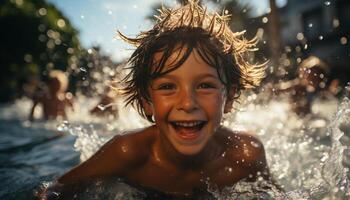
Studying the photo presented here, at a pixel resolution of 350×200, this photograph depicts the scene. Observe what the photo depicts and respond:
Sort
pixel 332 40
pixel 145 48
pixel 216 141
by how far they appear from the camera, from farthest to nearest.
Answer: pixel 332 40, pixel 216 141, pixel 145 48

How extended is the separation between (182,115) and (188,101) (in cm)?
11

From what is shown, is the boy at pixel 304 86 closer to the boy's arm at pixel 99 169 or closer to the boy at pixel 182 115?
the boy at pixel 182 115

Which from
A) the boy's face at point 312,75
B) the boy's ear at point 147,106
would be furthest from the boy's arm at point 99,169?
the boy's face at point 312,75

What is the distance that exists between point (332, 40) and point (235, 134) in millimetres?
23053

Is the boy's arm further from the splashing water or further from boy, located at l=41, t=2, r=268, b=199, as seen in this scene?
the splashing water

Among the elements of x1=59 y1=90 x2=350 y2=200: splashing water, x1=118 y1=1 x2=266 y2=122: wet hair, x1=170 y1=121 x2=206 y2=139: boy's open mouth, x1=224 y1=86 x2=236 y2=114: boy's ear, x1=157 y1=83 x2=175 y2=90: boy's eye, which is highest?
x1=118 y1=1 x2=266 y2=122: wet hair

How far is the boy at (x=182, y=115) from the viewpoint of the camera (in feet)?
9.34

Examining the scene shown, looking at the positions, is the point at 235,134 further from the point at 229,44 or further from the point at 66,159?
the point at 66,159

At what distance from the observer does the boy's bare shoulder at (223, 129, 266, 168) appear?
3578 millimetres

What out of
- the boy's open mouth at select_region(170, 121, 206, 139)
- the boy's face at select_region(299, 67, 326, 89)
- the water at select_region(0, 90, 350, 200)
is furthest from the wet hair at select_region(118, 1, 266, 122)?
the boy's face at select_region(299, 67, 326, 89)

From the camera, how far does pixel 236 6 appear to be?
16266 mm

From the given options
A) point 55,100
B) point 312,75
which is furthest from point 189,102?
point 55,100

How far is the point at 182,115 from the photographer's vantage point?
280 cm

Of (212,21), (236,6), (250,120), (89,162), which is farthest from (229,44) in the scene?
(236,6)
